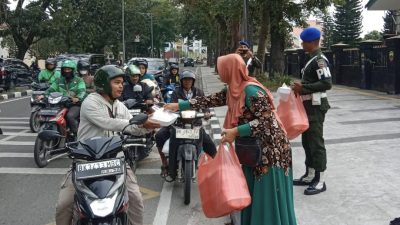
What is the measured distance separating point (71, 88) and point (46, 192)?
8.61ft

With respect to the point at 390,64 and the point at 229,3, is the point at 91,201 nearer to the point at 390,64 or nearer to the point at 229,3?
the point at 390,64

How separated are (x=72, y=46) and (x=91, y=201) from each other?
121 ft

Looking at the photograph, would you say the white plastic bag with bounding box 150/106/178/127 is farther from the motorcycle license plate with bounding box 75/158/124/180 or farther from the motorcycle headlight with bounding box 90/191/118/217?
the motorcycle headlight with bounding box 90/191/118/217

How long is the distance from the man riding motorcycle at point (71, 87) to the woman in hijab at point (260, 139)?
15.7 feet

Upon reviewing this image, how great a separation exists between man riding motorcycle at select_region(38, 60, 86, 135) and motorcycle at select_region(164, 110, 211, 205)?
2842 mm

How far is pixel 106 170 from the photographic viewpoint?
3.14 m

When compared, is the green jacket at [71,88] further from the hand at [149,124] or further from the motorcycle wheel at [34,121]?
the hand at [149,124]

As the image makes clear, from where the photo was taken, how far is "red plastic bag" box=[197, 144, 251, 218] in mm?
3582

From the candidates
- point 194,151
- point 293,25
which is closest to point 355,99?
point 293,25

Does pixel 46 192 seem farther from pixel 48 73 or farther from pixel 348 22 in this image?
pixel 348 22

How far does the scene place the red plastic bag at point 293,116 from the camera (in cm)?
496

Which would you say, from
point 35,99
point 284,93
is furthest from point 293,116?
point 35,99

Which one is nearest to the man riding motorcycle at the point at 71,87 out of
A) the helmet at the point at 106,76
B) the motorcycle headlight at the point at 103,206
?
the helmet at the point at 106,76

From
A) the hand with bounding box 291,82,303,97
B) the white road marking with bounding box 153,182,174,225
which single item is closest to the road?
the white road marking with bounding box 153,182,174,225
